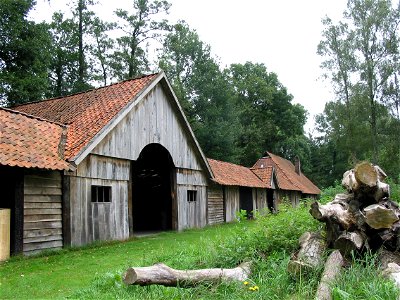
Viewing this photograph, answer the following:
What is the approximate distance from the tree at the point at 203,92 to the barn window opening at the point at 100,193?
74.3ft

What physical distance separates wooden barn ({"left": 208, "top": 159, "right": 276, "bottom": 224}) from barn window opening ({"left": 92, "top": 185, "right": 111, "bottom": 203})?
24.9 ft

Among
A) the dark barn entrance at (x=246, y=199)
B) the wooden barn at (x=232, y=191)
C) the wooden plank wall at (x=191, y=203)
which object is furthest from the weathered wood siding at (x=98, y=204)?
the dark barn entrance at (x=246, y=199)

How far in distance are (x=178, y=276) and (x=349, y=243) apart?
2511mm

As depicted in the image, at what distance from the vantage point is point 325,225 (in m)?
6.82

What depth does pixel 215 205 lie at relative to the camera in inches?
880

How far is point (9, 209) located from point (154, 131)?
6.89 metres

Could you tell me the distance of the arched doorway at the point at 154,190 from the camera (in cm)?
1839

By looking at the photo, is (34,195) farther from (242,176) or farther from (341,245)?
(242,176)

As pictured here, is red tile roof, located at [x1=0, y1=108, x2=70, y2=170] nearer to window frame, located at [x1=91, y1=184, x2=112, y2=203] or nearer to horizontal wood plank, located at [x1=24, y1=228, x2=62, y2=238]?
horizontal wood plank, located at [x1=24, y1=228, x2=62, y2=238]

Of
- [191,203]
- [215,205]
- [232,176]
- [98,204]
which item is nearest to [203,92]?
[232,176]

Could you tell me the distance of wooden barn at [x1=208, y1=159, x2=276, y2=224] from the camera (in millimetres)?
22188

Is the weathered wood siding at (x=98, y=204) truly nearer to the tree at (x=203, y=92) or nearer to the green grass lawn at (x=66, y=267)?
the green grass lawn at (x=66, y=267)

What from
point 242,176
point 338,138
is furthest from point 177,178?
point 338,138

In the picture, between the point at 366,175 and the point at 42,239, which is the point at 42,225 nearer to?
the point at 42,239
